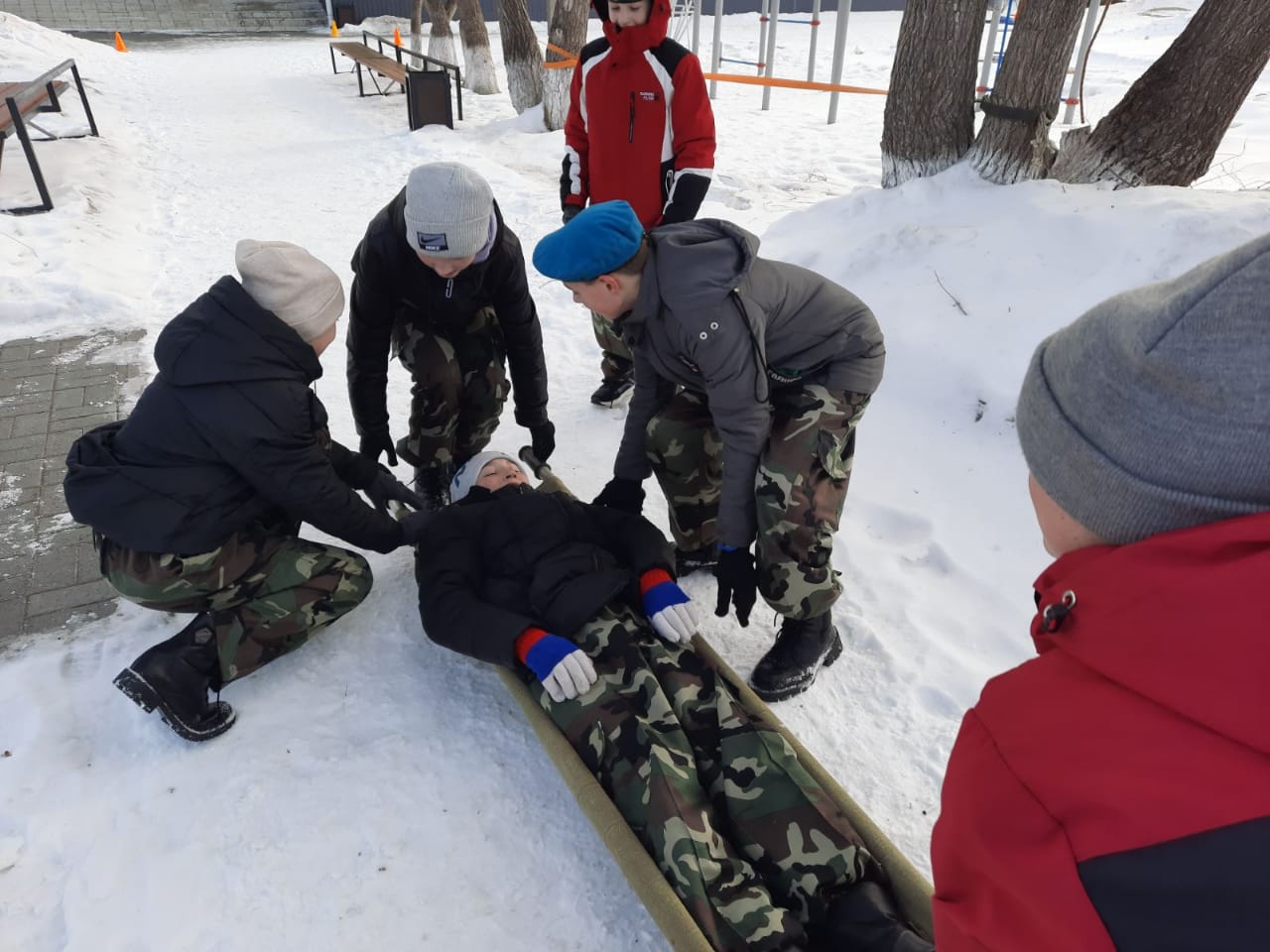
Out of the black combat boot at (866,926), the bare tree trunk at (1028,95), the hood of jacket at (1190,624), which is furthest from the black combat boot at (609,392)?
the hood of jacket at (1190,624)

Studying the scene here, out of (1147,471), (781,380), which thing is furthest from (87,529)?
(1147,471)

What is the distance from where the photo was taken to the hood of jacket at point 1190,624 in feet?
2.50

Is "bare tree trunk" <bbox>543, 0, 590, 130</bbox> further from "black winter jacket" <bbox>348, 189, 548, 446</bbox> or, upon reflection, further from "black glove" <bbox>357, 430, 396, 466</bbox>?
"black glove" <bbox>357, 430, 396, 466</bbox>

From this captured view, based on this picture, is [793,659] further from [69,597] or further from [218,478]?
[69,597]

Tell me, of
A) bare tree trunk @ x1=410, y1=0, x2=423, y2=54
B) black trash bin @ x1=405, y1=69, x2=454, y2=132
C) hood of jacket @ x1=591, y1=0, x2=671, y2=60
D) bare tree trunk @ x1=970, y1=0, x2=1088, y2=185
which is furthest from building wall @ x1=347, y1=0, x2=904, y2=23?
hood of jacket @ x1=591, y1=0, x2=671, y2=60

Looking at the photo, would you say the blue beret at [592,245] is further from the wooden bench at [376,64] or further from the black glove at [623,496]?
the wooden bench at [376,64]

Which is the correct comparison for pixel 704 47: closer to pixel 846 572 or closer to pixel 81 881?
pixel 846 572

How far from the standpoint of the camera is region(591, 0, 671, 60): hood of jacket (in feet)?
11.1

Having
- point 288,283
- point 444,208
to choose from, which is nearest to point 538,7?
point 444,208

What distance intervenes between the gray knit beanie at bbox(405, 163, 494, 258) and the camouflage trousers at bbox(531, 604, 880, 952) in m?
1.30

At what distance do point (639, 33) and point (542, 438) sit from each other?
1791mm

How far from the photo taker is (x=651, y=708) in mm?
2053

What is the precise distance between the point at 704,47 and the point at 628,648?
16499mm

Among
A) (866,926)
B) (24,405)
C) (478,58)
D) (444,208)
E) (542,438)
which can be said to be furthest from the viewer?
(478,58)
